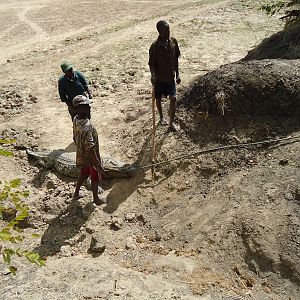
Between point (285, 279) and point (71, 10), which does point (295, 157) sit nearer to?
point (285, 279)

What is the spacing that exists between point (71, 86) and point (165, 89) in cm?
153

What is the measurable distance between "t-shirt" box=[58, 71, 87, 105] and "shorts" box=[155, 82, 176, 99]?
4.17 feet

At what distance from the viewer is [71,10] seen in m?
19.4

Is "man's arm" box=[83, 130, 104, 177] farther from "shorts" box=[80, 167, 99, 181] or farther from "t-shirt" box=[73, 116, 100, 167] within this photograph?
"shorts" box=[80, 167, 99, 181]

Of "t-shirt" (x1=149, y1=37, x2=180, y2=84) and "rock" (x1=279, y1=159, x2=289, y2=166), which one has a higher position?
"t-shirt" (x1=149, y1=37, x2=180, y2=84)

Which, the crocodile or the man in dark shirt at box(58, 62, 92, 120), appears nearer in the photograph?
the crocodile

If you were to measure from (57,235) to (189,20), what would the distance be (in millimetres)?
11233

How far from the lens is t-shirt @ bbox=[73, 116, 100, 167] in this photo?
4.79 meters

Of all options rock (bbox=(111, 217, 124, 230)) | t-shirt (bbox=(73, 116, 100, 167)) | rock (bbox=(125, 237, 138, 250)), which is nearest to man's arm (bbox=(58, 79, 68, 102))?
t-shirt (bbox=(73, 116, 100, 167))

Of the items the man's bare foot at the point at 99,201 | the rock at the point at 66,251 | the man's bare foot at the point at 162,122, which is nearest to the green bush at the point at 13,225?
the rock at the point at 66,251

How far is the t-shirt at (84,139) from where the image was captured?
15.7ft

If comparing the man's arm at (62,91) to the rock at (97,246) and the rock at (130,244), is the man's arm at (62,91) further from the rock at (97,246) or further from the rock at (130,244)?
the rock at (130,244)

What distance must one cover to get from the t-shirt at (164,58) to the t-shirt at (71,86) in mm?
1318

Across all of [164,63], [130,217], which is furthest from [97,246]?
[164,63]
